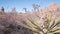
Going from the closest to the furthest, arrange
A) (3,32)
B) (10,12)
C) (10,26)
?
1. (3,32)
2. (10,26)
3. (10,12)

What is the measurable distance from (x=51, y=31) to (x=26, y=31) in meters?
3.78

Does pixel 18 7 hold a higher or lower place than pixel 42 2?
lower

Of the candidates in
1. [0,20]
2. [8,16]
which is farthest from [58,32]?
[8,16]

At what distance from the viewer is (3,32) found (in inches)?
339

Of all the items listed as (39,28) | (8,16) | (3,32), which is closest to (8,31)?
(3,32)

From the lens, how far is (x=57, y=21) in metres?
5.81

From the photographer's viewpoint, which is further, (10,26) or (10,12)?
(10,12)

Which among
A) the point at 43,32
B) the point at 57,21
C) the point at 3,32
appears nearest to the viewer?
the point at 43,32

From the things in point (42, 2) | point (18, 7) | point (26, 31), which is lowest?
point (26, 31)

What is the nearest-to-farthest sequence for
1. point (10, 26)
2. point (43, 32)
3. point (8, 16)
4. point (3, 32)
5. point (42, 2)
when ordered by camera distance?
1. point (43, 32)
2. point (42, 2)
3. point (3, 32)
4. point (10, 26)
5. point (8, 16)

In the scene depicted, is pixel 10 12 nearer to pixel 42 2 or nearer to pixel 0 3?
pixel 0 3

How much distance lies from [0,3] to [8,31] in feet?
7.92

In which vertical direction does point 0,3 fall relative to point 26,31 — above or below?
above

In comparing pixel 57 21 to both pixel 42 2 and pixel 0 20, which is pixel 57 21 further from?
pixel 0 20
